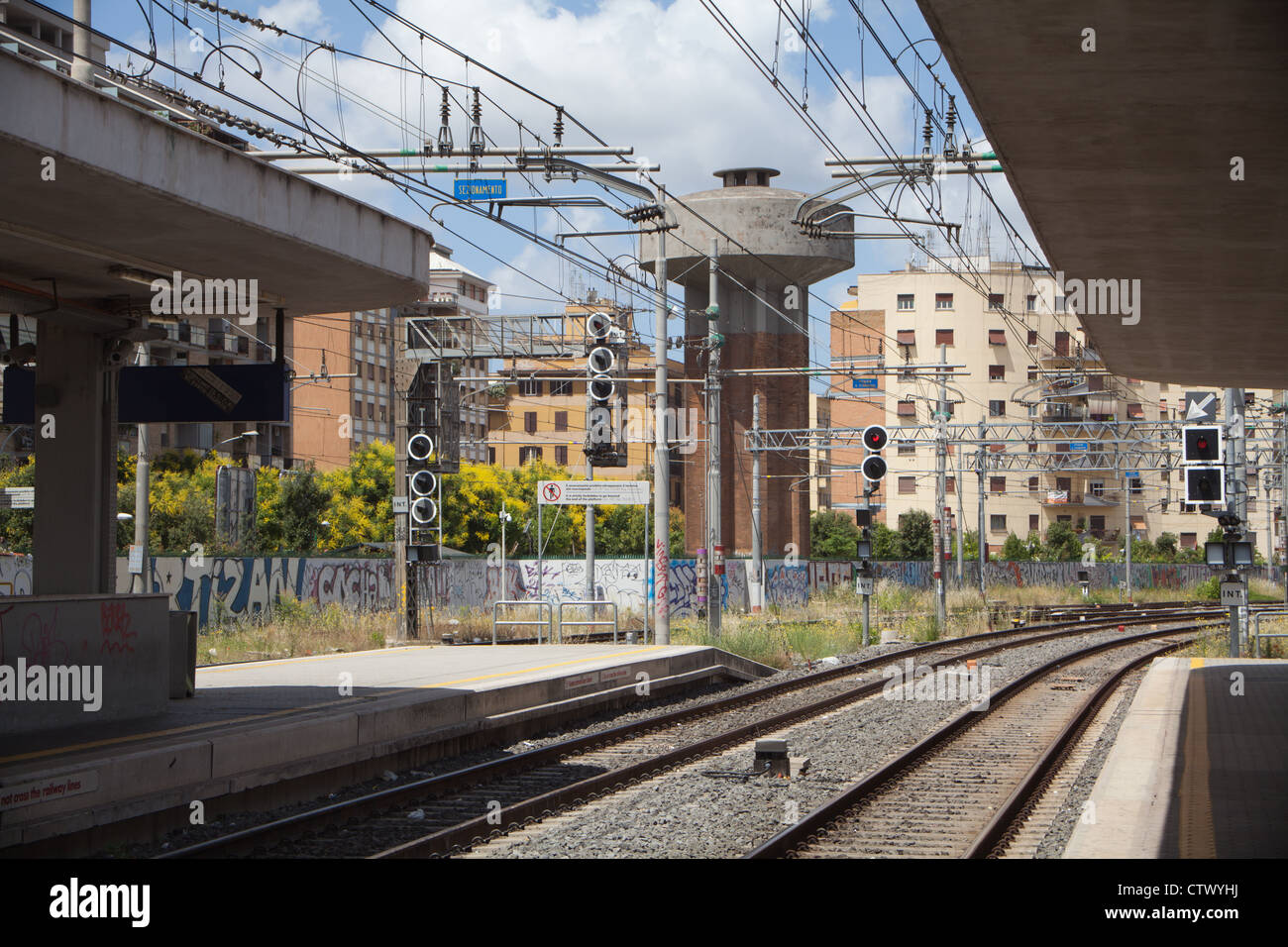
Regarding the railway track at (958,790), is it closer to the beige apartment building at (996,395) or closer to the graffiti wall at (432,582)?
the graffiti wall at (432,582)

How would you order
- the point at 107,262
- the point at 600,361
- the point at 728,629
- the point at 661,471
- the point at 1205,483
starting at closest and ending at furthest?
the point at 107,262
the point at 1205,483
the point at 661,471
the point at 600,361
the point at 728,629

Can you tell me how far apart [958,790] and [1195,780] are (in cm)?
203

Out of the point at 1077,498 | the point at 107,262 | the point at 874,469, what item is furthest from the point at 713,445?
the point at 1077,498

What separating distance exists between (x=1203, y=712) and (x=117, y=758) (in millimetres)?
12790

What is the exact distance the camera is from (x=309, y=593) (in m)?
36.8

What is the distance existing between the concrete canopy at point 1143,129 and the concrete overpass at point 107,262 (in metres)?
5.27

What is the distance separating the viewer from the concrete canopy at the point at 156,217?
8484 millimetres

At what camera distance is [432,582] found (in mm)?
38250

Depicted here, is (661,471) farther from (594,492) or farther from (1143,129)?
(1143,129)

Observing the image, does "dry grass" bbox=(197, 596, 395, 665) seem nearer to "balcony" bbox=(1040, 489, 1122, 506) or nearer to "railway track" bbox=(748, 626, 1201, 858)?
"railway track" bbox=(748, 626, 1201, 858)

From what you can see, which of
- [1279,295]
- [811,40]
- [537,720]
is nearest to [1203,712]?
[1279,295]

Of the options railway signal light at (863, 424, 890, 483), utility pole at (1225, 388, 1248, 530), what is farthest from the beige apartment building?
railway signal light at (863, 424, 890, 483)

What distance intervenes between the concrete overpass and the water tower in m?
37.3

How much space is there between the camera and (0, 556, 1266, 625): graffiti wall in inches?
1332
